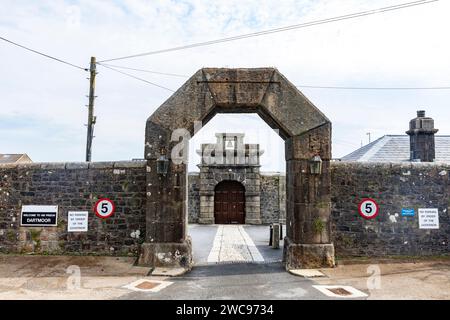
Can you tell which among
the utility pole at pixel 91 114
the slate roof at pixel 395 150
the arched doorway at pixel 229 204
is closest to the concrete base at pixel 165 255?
the utility pole at pixel 91 114

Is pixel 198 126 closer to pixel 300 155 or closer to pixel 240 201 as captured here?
pixel 300 155

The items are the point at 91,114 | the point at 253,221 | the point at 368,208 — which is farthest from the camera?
the point at 253,221

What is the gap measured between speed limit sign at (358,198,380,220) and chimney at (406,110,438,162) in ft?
26.6

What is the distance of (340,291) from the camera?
5.77 meters

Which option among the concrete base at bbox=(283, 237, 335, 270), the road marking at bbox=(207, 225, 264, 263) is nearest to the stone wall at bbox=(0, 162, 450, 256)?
the concrete base at bbox=(283, 237, 335, 270)

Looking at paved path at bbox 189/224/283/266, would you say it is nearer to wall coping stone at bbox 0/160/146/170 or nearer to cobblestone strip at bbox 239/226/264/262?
cobblestone strip at bbox 239/226/264/262

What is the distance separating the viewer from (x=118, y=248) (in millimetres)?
7980

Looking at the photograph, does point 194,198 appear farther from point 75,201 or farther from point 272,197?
point 75,201

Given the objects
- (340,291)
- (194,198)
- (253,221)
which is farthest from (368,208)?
(194,198)

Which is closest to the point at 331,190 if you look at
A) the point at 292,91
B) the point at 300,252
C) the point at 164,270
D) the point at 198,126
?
the point at 300,252

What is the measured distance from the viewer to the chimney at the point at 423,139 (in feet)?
47.5

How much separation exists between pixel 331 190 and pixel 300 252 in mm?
1660

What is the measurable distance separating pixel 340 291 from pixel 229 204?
13.5 meters
